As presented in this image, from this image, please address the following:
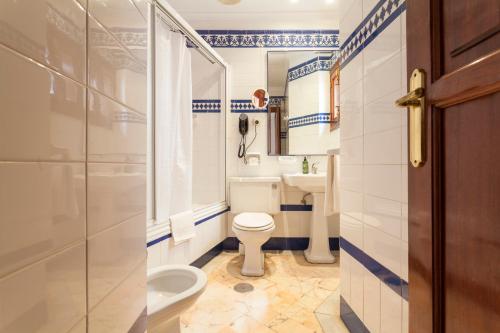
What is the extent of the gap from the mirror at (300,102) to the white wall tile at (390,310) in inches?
67.7

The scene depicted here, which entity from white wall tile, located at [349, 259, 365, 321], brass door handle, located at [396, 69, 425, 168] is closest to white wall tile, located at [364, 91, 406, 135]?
brass door handle, located at [396, 69, 425, 168]

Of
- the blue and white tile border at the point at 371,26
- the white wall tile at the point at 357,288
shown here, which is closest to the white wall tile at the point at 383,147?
the blue and white tile border at the point at 371,26

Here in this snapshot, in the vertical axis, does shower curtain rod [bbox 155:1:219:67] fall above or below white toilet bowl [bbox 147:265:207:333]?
above

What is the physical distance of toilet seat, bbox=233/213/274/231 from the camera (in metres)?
1.97

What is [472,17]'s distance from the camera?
459 millimetres

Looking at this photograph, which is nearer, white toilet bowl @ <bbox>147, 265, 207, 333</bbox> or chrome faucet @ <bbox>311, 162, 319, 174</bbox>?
white toilet bowl @ <bbox>147, 265, 207, 333</bbox>

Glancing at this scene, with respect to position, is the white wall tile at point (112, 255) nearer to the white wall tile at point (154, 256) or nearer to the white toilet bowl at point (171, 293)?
the white toilet bowl at point (171, 293)

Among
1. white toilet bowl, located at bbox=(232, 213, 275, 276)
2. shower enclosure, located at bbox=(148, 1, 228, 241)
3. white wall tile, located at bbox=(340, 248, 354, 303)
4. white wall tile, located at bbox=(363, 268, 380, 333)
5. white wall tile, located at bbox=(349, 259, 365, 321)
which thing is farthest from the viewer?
white toilet bowl, located at bbox=(232, 213, 275, 276)

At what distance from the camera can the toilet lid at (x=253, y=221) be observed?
78.3 inches

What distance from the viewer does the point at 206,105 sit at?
102 inches

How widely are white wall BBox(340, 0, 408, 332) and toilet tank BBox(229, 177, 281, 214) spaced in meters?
1.02

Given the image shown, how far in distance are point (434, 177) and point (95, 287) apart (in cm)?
73

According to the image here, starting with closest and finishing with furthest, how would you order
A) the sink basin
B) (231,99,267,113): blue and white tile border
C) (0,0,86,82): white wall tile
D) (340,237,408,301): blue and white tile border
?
(0,0,86,82): white wall tile
(340,237,408,301): blue and white tile border
the sink basin
(231,99,267,113): blue and white tile border

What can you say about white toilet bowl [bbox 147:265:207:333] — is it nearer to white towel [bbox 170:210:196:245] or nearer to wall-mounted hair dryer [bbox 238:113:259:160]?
white towel [bbox 170:210:196:245]
